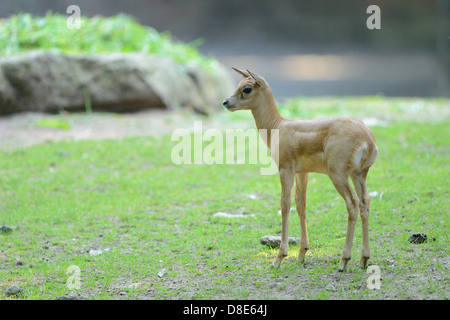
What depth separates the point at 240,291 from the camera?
4648 millimetres

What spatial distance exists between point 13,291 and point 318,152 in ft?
9.89

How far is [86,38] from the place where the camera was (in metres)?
13.6

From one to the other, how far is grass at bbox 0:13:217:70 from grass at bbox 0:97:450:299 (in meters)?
3.77

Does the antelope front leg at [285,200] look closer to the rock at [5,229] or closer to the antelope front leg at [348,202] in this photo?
the antelope front leg at [348,202]

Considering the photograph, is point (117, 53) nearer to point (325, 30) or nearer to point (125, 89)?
point (125, 89)

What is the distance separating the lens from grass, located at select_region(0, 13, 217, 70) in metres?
12.8

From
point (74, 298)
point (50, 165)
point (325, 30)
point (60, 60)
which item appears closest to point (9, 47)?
point (60, 60)

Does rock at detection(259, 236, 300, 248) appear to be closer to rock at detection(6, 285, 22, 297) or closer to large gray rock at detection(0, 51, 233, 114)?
rock at detection(6, 285, 22, 297)

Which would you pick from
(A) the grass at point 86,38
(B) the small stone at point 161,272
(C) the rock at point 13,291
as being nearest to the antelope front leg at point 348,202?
(B) the small stone at point 161,272

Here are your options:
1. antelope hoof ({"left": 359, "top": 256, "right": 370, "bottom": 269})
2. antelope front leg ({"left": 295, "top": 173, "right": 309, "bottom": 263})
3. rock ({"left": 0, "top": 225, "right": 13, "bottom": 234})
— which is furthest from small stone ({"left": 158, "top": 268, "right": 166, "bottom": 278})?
rock ({"left": 0, "top": 225, "right": 13, "bottom": 234})

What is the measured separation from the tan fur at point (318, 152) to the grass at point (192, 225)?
481mm

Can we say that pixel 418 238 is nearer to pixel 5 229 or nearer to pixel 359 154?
pixel 359 154

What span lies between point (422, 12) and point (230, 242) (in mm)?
16873

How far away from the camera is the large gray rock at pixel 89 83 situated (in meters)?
11.7
